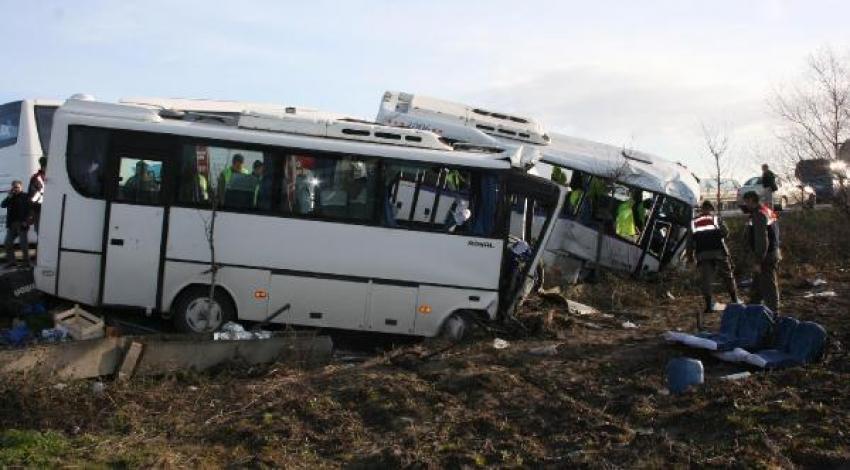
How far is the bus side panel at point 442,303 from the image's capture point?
10.9m

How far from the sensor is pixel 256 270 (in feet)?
35.4

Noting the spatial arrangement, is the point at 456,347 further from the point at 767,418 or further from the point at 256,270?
the point at 767,418

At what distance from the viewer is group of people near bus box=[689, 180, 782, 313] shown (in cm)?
1178

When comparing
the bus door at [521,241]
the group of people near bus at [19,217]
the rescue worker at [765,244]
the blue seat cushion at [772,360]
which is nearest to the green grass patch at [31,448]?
the bus door at [521,241]

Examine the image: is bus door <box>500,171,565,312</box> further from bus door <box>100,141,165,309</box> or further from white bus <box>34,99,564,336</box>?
bus door <box>100,141,165,309</box>

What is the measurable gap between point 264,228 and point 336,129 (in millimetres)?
1567

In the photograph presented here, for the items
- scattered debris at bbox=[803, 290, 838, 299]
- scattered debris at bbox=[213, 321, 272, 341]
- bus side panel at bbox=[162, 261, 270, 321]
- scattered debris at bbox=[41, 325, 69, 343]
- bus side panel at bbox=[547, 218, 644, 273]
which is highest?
bus side panel at bbox=[547, 218, 644, 273]

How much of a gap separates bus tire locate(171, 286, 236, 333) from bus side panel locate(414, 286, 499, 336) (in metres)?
2.29

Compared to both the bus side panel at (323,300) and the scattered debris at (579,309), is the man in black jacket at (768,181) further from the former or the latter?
the bus side panel at (323,300)

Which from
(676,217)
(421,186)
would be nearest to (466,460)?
(421,186)

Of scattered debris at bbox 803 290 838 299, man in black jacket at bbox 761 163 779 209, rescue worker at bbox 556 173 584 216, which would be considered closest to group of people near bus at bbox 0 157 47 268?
rescue worker at bbox 556 173 584 216

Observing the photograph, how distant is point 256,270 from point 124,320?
186cm

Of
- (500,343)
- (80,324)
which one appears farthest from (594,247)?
(80,324)

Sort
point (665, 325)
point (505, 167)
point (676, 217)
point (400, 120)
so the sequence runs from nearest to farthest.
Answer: point (505, 167) < point (665, 325) < point (676, 217) < point (400, 120)
